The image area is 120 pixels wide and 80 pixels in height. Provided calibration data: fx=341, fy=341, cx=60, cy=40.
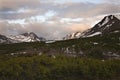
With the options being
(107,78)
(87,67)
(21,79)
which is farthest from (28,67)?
(107,78)

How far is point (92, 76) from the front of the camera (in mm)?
141500

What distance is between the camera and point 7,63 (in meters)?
150

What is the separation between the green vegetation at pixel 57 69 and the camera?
140750 millimetres

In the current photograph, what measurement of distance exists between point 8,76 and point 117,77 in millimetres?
45787

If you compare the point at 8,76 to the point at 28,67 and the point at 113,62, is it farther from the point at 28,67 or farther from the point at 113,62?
the point at 113,62

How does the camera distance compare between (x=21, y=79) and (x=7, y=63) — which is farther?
(x=7, y=63)

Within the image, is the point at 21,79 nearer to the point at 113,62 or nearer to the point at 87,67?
the point at 87,67

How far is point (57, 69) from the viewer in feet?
469

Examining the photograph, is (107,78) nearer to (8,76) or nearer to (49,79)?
(49,79)

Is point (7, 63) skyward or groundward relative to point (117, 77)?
skyward

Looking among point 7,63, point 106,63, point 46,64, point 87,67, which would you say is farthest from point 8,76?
point 106,63

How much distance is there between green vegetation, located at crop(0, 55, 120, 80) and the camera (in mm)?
140750

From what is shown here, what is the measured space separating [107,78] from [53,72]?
23013 millimetres

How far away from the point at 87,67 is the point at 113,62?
47.2ft
